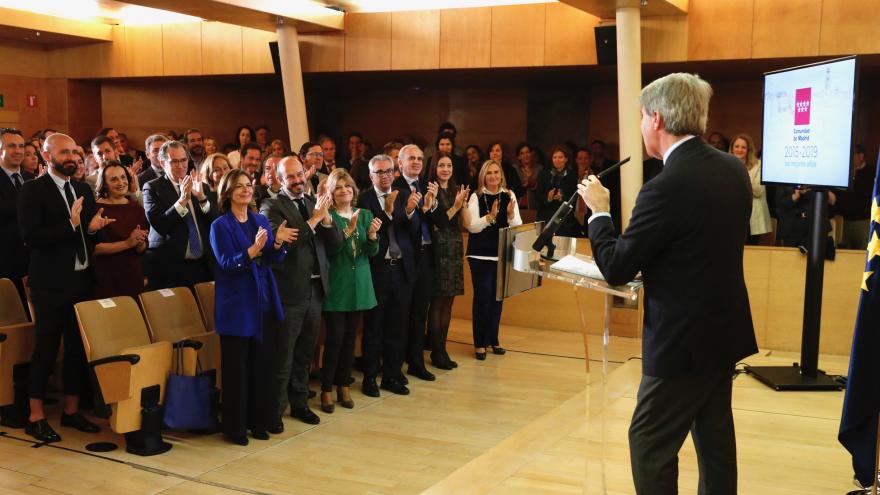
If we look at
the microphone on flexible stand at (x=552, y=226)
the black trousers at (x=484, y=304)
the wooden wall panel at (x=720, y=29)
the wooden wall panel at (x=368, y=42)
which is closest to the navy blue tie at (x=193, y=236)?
the black trousers at (x=484, y=304)

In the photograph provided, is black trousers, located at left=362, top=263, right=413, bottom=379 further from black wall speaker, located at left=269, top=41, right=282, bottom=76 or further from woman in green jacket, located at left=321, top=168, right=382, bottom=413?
black wall speaker, located at left=269, top=41, right=282, bottom=76

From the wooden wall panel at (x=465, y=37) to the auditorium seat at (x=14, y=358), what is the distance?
5360 millimetres

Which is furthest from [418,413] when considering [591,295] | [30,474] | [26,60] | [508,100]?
[26,60]

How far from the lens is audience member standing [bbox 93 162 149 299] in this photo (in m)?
5.32

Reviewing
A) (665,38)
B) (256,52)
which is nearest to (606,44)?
(665,38)

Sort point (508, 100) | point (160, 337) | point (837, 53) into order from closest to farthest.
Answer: point (160, 337)
point (837, 53)
point (508, 100)

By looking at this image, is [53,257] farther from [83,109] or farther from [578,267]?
[83,109]

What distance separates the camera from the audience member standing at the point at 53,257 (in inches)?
186

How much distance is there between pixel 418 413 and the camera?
17.9 feet

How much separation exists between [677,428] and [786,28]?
19.8 feet

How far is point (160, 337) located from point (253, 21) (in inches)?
187

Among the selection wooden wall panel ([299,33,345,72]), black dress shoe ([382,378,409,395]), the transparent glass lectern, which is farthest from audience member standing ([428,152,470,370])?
wooden wall panel ([299,33,345,72])

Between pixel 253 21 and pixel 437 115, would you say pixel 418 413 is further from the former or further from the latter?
pixel 437 115

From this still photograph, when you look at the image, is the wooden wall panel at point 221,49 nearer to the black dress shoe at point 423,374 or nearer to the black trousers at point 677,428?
the black dress shoe at point 423,374
